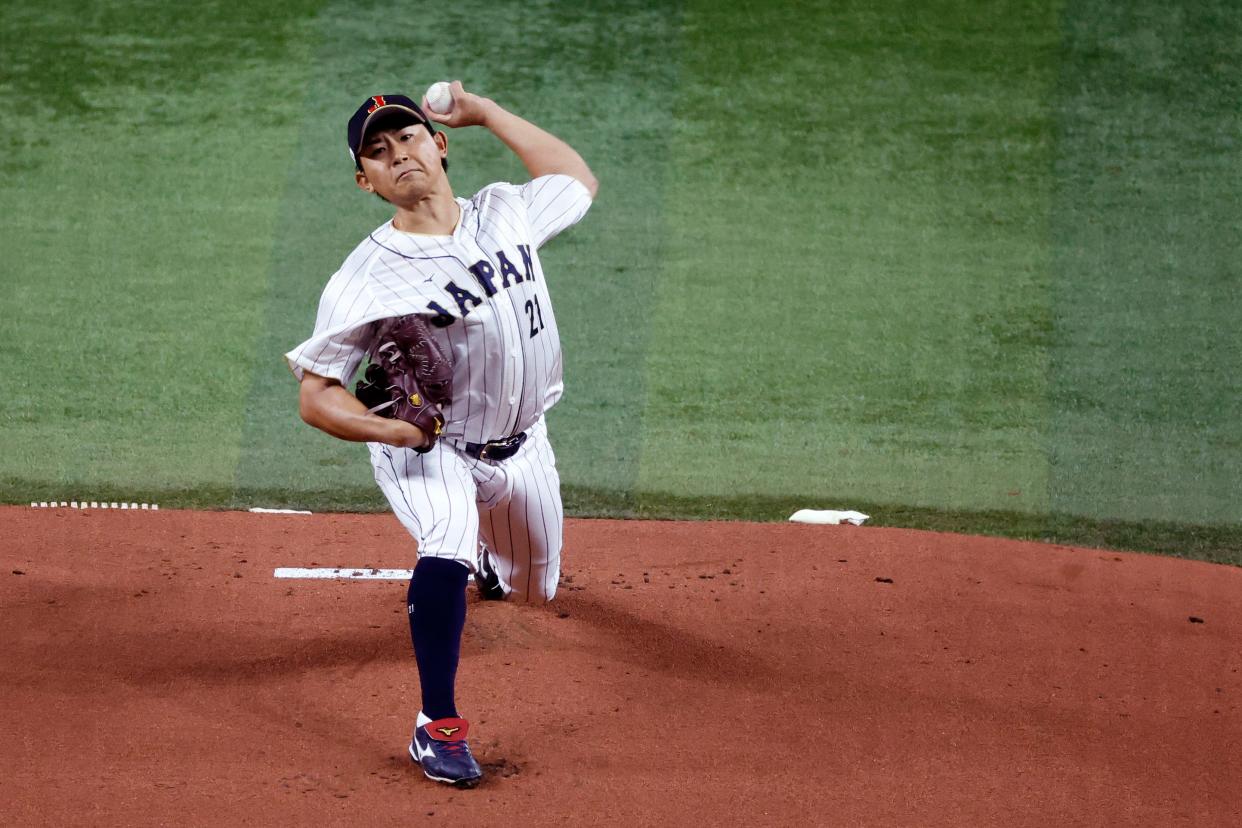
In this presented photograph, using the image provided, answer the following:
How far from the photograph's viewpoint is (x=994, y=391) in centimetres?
640

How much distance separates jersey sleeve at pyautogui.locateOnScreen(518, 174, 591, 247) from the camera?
13.4ft

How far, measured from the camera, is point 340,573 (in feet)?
16.3

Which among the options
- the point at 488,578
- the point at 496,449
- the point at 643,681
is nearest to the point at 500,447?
the point at 496,449

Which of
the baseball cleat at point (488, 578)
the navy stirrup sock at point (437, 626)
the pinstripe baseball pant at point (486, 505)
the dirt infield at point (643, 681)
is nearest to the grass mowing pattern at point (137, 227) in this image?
the dirt infield at point (643, 681)

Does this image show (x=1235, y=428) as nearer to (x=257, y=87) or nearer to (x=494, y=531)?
(x=494, y=531)

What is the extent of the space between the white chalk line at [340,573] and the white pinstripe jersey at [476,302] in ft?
3.59

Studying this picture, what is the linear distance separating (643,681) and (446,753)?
831 millimetres

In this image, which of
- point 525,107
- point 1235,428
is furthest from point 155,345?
point 1235,428

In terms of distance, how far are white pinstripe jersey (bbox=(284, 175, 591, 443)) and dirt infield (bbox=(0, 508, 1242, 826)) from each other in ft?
2.74

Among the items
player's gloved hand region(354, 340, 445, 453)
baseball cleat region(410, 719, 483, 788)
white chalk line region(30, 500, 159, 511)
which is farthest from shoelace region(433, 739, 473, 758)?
white chalk line region(30, 500, 159, 511)

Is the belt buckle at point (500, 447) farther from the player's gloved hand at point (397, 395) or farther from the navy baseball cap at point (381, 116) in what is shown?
the navy baseball cap at point (381, 116)

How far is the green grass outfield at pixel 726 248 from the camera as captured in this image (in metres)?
6.02

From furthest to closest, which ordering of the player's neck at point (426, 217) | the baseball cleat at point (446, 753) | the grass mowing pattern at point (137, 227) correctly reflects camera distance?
the grass mowing pattern at point (137, 227) < the player's neck at point (426, 217) < the baseball cleat at point (446, 753)

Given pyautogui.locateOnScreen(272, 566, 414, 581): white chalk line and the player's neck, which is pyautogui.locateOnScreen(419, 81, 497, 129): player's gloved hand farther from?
Answer: pyautogui.locateOnScreen(272, 566, 414, 581): white chalk line
